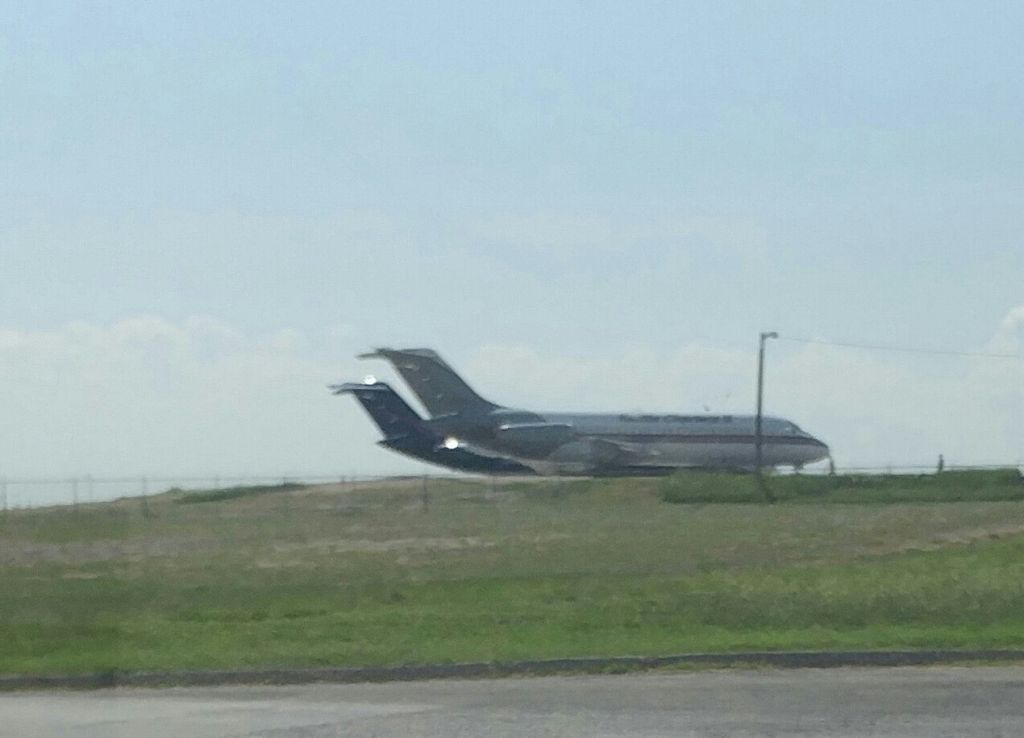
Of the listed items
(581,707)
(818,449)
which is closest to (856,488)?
(818,449)

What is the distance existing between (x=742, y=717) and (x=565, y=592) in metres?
8.91

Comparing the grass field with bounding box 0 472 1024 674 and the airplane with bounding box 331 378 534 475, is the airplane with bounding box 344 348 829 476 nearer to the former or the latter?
the airplane with bounding box 331 378 534 475

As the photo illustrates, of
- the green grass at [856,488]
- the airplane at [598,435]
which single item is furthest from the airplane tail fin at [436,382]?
the green grass at [856,488]

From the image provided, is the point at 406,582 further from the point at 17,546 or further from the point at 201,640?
the point at 17,546

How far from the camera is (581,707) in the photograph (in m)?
12.6

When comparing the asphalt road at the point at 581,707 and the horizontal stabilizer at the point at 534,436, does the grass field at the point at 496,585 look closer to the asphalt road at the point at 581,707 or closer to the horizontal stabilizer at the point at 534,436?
the asphalt road at the point at 581,707

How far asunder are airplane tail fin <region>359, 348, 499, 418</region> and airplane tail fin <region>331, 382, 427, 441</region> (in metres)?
0.99

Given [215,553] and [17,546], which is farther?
[17,546]

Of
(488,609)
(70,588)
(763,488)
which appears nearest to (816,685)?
(488,609)

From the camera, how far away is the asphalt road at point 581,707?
11.4 meters

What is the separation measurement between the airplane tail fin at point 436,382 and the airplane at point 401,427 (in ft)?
3.25

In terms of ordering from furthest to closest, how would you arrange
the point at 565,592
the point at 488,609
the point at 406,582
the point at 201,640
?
the point at 406,582 → the point at 565,592 → the point at 488,609 → the point at 201,640

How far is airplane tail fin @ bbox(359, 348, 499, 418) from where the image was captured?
69.1 metres

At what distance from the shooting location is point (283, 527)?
4059cm
